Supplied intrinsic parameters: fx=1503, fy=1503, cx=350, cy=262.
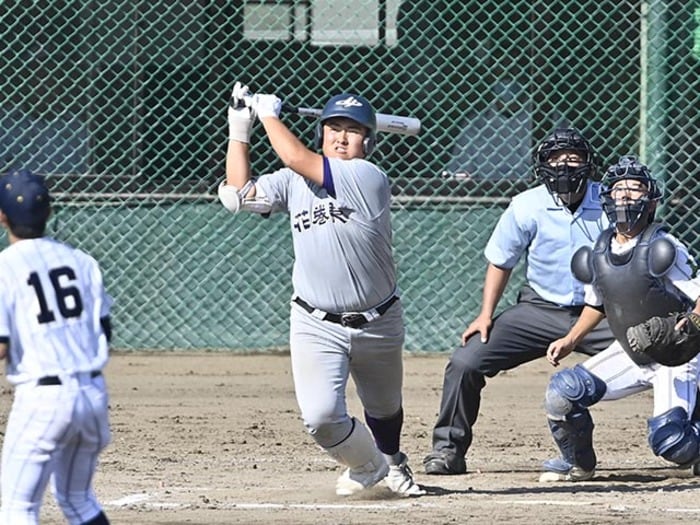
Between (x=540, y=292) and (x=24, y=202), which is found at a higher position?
(x=24, y=202)

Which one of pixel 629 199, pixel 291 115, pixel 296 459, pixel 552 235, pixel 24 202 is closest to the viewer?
pixel 24 202

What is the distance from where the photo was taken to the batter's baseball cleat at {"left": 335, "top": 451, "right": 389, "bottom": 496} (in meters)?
6.13

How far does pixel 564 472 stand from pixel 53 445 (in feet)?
9.96

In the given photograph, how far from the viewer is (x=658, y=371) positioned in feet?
21.4

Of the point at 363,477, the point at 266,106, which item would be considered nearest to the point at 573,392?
the point at 363,477

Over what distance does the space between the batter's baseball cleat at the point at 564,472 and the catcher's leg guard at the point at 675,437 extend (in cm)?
52

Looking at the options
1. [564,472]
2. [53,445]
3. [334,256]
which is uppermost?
[334,256]

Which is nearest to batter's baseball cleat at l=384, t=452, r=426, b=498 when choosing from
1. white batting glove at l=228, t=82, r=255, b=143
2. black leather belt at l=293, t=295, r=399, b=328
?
black leather belt at l=293, t=295, r=399, b=328

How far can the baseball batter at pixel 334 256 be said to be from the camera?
5.89 metres

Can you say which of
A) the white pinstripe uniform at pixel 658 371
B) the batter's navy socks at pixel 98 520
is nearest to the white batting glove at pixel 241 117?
the white pinstripe uniform at pixel 658 371

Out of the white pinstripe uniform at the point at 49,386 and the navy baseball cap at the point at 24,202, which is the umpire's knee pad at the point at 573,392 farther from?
the navy baseball cap at the point at 24,202

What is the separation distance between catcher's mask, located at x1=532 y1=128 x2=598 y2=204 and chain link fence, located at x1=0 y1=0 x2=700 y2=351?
3.26m

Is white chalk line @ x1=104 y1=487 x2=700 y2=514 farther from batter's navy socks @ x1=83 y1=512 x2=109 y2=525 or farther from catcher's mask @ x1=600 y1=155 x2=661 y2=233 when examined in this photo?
batter's navy socks @ x1=83 y1=512 x2=109 y2=525

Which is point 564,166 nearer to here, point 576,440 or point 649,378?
point 649,378
